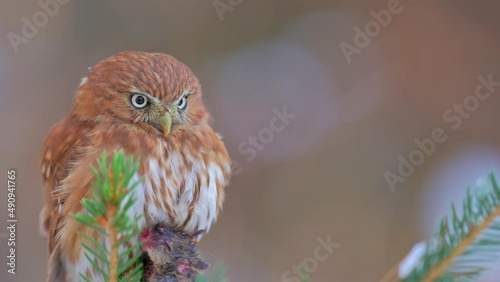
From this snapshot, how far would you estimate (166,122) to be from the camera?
2254 mm

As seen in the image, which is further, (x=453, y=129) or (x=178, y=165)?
(x=453, y=129)

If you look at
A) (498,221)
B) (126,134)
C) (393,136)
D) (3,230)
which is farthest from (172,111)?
(393,136)

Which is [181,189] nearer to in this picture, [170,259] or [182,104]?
[182,104]

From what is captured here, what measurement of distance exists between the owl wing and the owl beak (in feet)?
0.91

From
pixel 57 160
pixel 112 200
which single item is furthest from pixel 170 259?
pixel 57 160

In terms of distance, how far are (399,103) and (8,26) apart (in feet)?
9.13

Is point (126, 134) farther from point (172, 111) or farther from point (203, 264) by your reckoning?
point (203, 264)

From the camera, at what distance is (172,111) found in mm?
2295

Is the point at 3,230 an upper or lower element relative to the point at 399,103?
upper

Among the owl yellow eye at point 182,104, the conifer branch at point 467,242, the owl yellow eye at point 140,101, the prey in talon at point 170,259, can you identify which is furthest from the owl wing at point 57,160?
the conifer branch at point 467,242

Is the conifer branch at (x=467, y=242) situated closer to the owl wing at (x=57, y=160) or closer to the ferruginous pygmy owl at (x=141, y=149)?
the ferruginous pygmy owl at (x=141, y=149)

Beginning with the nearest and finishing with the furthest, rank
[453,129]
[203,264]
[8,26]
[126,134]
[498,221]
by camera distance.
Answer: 1. [498,221]
2. [203,264]
3. [126,134]
4. [8,26]
5. [453,129]

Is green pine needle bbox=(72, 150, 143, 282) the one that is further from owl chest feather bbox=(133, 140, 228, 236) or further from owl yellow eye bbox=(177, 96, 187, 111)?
owl yellow eye bbox=(177, 96, 187, 111)

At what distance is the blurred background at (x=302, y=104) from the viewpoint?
4.36 m
